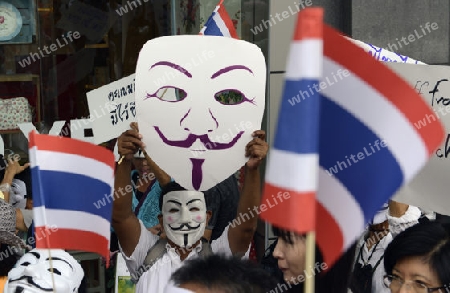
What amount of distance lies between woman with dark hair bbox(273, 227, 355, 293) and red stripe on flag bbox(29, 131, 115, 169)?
29.8 inches

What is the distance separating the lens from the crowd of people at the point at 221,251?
8.47 ft

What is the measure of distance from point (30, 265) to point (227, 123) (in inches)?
43.0

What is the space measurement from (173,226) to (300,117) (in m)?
1.66

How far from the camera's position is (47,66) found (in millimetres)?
6898

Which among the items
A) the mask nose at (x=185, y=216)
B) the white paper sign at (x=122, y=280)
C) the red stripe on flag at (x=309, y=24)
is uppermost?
the red stripe on flag at (x=309, y=24)

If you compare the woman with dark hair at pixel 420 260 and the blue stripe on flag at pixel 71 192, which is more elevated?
the blue stripe on flag at pixel 71 192

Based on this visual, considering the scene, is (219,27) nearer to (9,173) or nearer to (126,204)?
(126,204)

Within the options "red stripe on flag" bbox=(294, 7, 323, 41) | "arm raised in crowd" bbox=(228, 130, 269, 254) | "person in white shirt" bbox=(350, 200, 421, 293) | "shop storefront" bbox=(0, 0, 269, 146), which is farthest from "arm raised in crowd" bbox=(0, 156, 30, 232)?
"red stripe on flag" bbox=(294, 7, 323, 41)

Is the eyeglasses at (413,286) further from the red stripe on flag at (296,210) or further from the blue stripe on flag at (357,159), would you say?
the red stripe on flag at (296,210)

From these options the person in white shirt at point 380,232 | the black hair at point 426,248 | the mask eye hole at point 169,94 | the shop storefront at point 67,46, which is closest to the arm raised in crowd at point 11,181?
the shop storefront at point 67,46

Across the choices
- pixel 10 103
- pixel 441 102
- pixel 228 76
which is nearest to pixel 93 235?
pixel 228 76

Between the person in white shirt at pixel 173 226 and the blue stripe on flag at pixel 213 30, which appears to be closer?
the person in white shirt at pixel 173 226

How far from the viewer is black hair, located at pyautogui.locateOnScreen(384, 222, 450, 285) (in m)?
2.64

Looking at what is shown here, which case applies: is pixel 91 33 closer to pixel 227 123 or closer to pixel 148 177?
pixel 148 177
